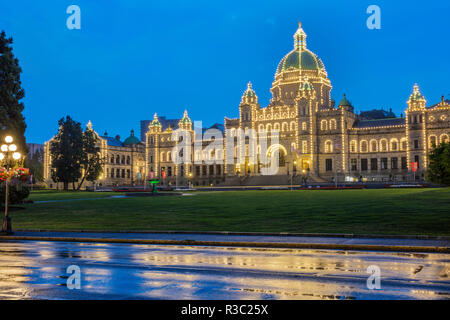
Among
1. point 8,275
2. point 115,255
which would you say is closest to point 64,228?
point 115,255

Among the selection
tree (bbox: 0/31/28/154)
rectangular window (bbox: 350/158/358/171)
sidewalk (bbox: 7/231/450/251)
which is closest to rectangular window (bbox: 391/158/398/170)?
rectangular window (bbox: 350/158/358/171)

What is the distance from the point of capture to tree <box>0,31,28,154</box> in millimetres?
40438

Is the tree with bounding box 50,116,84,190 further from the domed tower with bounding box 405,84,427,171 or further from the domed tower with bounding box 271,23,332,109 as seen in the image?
the domed tower with bounding box 405,84,427,171

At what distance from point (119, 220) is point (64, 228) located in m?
4.22

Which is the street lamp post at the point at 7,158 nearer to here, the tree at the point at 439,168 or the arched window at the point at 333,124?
the tree at the point at 439,168

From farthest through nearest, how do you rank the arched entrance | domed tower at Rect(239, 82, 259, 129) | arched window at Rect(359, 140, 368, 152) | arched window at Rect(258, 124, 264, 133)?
domed tower at Rect(239, 82, 259, 129), arched window at Rect(258, 124, 264, 133), the arched entrance, arched window at Rect(359, 140, 368, 152)

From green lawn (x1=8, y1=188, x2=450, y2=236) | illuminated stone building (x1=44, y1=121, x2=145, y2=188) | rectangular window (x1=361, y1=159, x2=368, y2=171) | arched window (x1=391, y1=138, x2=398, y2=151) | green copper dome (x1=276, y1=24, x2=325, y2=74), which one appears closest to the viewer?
green lawn (x1=8, y1=188, x2=450, y2=236)

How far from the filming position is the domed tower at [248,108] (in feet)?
359

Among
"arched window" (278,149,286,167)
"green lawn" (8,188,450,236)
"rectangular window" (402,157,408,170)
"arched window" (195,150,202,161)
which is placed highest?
"arched window" (195,150,202,161)

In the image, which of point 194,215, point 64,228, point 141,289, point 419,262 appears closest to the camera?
point 141,289

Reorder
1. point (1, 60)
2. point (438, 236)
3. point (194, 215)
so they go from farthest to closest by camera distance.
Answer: point (1, 60) < point (194, 215) < point (438, 236)

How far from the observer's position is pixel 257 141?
10906 cm

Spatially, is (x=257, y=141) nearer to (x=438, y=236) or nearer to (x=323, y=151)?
(x=323, y=151)

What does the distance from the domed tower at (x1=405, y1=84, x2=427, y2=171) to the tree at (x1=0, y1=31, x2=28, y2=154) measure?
77449 millimetres
